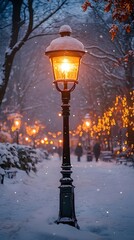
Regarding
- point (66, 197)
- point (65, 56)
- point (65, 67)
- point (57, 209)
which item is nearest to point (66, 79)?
point (65, 67)

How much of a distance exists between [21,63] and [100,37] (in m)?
12.4

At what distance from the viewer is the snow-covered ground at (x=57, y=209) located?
25.6ft

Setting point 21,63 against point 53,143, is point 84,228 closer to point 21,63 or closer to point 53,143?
point 21,63

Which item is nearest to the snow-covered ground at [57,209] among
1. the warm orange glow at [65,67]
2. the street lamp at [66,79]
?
the street lamp at [66,79]

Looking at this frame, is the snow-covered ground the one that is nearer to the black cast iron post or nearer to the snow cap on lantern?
the black cast iron post

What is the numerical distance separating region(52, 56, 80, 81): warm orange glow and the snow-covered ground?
312cm

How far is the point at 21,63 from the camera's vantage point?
1684 inches

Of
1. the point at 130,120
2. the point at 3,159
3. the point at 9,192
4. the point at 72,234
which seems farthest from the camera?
the point at 130,120

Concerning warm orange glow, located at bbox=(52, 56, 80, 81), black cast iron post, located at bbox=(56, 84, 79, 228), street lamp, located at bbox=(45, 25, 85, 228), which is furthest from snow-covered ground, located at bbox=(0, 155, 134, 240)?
warm orange glow, located at bbox=(52, 56, 80, 81)

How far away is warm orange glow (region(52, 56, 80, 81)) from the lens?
8.64m

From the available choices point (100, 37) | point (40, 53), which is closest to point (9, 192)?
point (100, 37)

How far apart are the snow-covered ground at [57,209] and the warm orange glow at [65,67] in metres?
3.12

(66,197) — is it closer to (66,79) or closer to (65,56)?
(66,79)

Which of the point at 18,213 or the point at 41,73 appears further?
the point at 41,73
